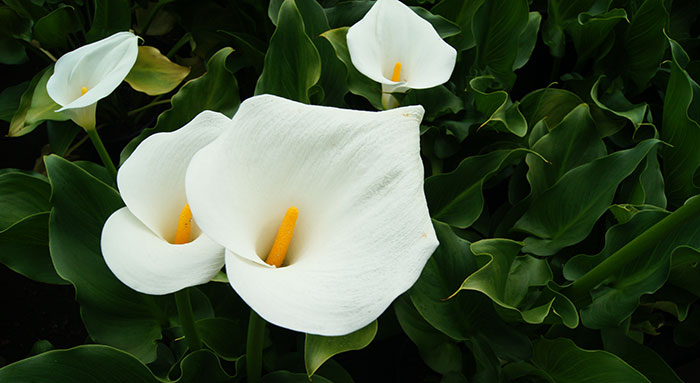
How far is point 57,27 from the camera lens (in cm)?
133

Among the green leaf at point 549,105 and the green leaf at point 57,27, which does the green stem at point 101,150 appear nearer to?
the green leaf at point 57,27

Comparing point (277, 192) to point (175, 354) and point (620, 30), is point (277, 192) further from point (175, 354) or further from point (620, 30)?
point (620, 30)

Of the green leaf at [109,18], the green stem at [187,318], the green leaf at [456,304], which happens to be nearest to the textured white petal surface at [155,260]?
the green stem at [187,318]

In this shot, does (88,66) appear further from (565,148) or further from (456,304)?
(565,148)

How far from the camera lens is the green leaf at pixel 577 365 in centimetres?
79

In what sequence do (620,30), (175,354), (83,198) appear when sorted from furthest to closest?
1. (620,30)
2. (175,354)
3. (83,198)

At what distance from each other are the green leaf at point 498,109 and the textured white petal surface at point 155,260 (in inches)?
24.8

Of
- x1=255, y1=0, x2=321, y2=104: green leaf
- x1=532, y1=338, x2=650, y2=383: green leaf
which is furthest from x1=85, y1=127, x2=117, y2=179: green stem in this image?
x1=532, y1=338, x2=650, y2=383: green leaf

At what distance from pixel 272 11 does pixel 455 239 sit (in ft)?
1.97

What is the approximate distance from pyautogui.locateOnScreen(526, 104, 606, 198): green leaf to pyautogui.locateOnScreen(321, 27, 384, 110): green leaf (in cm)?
32

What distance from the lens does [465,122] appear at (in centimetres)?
114

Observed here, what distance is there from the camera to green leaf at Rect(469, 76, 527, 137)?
1027 millimetres

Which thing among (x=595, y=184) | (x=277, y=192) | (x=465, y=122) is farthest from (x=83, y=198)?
(x=595, y=184)

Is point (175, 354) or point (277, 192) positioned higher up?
point (277, 192)
